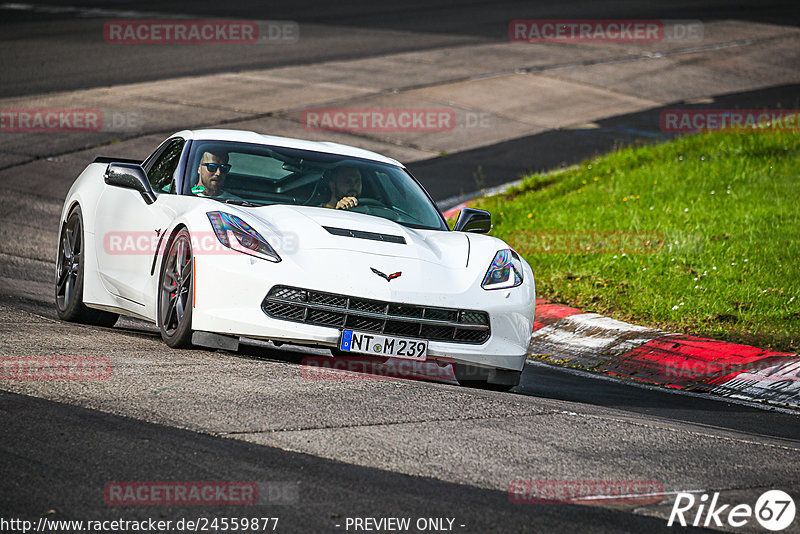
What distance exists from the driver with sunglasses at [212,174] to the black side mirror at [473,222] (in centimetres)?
165

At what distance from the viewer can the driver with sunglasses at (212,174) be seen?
7.51m

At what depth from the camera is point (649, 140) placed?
17.7 m

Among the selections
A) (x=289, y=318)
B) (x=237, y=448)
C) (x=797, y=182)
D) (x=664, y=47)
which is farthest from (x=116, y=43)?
(x=237, y=448)

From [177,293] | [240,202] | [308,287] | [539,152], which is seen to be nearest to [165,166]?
[240,202]

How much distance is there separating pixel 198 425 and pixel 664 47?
887 inches

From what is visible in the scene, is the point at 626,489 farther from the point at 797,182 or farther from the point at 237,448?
the point at 797,182

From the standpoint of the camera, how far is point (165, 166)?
325 inches

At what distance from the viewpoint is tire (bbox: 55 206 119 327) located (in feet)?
26.9

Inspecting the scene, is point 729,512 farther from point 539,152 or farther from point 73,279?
point 539,152

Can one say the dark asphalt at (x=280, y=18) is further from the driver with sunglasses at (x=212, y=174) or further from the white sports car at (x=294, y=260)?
the driver with sunglasses at (x=212, y=174)

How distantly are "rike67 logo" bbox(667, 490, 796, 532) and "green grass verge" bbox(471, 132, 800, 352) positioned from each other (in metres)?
4.18

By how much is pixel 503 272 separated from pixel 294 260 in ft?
4.51

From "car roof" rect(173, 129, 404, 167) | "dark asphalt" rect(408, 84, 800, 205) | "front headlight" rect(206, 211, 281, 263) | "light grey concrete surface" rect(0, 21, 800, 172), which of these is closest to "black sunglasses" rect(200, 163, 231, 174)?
"car roof" rect(173, 129, 404, 167)

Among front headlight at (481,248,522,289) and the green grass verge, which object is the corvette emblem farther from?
the green grass verge
